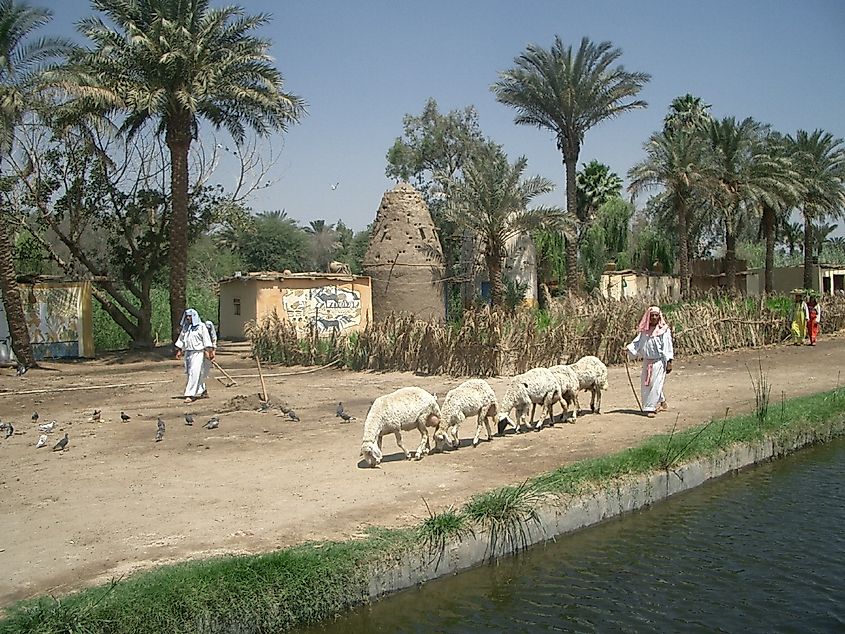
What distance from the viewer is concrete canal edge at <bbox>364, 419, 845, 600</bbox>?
24.1ft

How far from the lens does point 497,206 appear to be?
27.5 metres

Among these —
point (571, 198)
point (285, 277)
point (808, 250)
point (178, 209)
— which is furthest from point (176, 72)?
point (808, 250)

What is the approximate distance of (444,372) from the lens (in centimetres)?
2052

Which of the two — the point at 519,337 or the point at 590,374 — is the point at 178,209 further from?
the point at 590,374

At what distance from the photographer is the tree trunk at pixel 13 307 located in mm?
24734

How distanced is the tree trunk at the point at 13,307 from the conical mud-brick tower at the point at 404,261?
35.7ft

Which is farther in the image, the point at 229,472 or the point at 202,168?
the point at 202,168

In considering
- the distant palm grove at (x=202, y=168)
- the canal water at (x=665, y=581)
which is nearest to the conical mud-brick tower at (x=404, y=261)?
the distant palm grove at (x=202, y=168)

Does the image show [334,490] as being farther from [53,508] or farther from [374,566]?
[53,508]

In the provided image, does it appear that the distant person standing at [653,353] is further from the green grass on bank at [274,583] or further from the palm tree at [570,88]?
the palm tree at [570,88]

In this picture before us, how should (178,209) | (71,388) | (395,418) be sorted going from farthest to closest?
(178,209), (71,388), (395,418)

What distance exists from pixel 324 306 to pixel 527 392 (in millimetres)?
20864

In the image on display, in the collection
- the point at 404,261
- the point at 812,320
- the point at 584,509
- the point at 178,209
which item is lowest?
the point at 584,509

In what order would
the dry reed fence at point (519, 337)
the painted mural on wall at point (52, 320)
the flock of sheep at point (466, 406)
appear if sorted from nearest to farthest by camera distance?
the flock of sheep at point (466, 406), the dry reed fence at point (519, 337), the painted mural on wall at point (52, 320)
